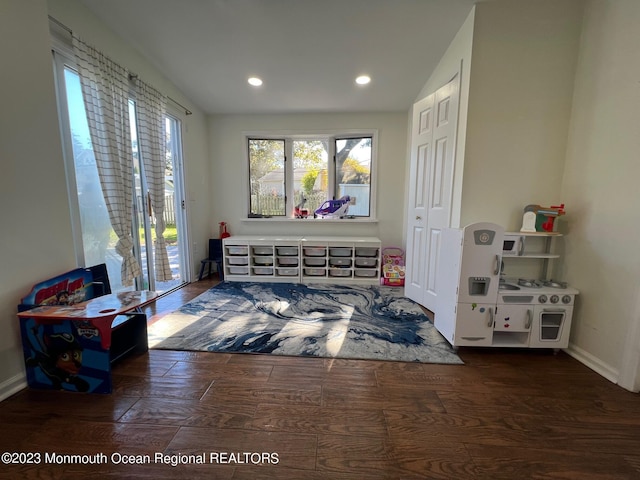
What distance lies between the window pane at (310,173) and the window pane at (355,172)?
229 mm

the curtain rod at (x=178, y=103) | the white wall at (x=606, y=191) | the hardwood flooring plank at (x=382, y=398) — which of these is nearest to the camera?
the hardwood flooring plank at (x=382, y=398)

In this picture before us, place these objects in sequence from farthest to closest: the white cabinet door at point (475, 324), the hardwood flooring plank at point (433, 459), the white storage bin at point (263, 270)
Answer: the white storage bin at point (263, 270), the white cabinet door at point (475, 324), the hardwood flooring plank at point (433, 459)

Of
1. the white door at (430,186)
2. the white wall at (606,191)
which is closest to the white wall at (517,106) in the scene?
the white wall at (606,191)

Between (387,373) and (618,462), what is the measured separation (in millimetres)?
1026

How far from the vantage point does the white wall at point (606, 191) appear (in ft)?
4.99

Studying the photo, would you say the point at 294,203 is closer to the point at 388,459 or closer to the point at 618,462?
the point at 388,459

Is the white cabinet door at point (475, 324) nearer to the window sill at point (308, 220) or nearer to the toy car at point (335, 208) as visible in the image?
the window sill at point (308, 220)

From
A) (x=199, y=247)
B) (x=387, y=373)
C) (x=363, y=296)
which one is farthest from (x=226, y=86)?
(x=387, y=373)

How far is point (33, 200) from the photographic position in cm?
149

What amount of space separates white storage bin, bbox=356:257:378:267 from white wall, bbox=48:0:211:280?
239 cm

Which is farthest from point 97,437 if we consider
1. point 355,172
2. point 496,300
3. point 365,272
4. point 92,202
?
point 355,172

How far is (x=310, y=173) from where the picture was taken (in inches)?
160

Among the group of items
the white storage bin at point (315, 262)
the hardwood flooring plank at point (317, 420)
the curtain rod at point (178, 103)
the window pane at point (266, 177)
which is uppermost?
the curtain rod at point (178, 103)

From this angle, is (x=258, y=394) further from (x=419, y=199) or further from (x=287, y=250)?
(x=419, y=199)
